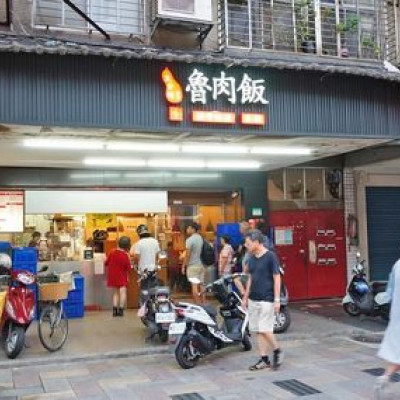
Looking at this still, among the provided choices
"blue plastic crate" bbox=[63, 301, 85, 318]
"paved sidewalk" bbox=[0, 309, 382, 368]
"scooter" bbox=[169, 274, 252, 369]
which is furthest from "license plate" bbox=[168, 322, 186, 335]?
"blue plastic crate" bbox=[63, 301, 85, 318]

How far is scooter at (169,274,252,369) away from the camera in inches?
296

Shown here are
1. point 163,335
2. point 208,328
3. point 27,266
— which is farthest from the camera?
point 27,266

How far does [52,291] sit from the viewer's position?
858 centimetres

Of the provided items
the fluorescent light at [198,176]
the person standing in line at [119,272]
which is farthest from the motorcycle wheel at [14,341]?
the fluorescent light at [198,176]

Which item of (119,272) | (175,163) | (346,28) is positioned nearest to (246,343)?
(119,272)

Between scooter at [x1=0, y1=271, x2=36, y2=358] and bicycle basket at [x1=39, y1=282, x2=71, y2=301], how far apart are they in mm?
314

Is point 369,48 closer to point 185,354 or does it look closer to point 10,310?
point 185,354

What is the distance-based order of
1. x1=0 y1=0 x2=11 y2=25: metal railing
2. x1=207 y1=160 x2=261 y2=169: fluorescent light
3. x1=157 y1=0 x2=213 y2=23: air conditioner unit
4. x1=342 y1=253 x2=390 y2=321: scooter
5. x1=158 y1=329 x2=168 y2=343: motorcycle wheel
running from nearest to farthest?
x1=158 y1=329 x2=168 y2=343: motorcycle wheel < x1=0 y1=0 x2=11 y2=25: metal railing < x1=157 y1=0 x2=213 y2=23: air conditioner unit < x1=342 y1=253 x2=390 y2=321: scooter < x1=207 y1=160 x2=261 y2=169: fluorescent light

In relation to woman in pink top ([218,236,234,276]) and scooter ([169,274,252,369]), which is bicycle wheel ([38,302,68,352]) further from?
woman in pink top ([218,236,234,276])

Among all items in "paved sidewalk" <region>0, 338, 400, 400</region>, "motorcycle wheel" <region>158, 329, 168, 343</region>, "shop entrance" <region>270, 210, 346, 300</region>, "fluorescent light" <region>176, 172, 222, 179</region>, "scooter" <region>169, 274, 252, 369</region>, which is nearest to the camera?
"paved sidewalk" <region>0, 338, 400, 400</region>

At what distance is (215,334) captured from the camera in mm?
7836

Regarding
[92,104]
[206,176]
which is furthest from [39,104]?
[206,176]

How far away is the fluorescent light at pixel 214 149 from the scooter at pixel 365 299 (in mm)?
3293

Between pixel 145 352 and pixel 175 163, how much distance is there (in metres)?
4.43
